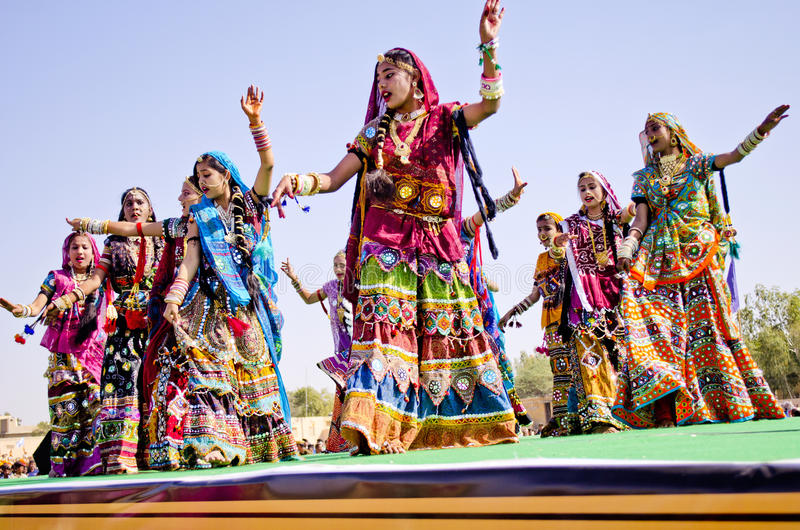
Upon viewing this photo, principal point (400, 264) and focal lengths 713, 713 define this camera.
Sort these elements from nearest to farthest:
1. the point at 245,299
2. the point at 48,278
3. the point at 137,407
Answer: the point at 245,299
the point at 137,407
the point at 48,278

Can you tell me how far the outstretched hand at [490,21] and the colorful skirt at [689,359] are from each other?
8.18 feet

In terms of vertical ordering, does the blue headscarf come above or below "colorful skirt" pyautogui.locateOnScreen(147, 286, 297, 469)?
above

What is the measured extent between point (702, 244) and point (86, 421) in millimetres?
5773

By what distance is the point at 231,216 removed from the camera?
5.38 m

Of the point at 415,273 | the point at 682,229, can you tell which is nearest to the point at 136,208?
the point at 415,273

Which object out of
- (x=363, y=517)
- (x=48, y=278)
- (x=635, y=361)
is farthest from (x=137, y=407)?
(x=363, y=517)

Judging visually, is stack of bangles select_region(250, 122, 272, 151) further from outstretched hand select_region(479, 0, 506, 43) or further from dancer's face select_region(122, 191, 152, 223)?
dancer's face select_region(122, 191, 152, 223)

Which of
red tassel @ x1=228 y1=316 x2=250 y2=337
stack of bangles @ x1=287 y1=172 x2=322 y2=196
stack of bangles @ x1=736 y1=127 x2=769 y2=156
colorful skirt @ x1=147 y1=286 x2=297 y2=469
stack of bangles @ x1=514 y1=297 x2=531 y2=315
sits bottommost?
colorful skirt @ x1=147 y1=286 x2=297 y2=469

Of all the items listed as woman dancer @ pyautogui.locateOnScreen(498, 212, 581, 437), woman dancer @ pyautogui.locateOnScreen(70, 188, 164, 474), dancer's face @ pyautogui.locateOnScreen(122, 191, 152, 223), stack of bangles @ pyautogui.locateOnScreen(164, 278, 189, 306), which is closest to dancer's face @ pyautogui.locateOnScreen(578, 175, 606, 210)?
woman dancer @ pyautogui.locateOnScreen(498, 212, 581, 437)

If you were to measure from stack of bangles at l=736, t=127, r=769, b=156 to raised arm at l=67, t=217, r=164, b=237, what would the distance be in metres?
4.54

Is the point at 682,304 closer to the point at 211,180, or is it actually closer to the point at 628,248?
the point at 628,248

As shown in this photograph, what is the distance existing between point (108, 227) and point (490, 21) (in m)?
3.46

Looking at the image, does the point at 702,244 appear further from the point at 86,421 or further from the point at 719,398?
the point at 86,421

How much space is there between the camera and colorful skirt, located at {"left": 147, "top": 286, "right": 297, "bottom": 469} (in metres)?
4.67
